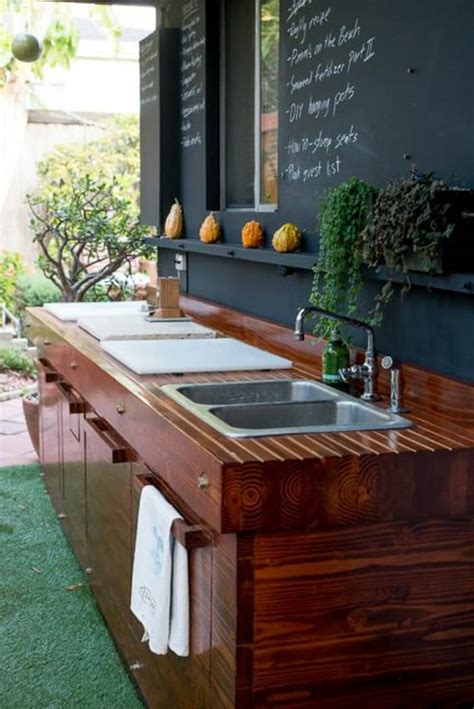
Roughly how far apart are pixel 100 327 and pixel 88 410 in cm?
44

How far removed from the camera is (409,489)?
76.7 inches

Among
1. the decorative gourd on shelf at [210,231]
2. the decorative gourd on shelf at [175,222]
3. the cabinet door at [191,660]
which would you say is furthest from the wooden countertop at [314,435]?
the decorative gourd on shelf at [175,222]

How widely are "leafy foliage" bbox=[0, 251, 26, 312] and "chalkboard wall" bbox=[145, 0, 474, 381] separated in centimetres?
435

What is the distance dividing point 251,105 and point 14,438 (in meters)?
2.75

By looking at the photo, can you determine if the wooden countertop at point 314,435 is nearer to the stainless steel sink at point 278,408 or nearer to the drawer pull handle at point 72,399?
the stainless steel sink at point 278,408

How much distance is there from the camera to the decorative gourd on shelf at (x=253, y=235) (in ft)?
12.0

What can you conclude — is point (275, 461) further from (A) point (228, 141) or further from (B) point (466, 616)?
(A) point (228, 141)

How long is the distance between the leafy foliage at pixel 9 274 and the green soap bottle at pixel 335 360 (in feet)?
19.5

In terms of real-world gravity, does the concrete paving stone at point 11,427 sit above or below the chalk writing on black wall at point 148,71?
below

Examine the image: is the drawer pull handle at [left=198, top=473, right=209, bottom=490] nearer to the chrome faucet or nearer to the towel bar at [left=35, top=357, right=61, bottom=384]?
the chrome faucet

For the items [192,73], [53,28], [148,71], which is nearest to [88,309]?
[192,73]

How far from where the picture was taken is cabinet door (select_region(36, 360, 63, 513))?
4105mm

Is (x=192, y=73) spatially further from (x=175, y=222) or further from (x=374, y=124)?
(x=374, y=124)

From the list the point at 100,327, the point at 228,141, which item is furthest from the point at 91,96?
the point at 100,327
